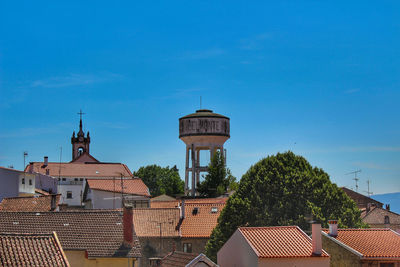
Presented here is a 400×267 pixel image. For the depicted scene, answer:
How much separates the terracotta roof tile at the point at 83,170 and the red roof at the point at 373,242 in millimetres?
65109

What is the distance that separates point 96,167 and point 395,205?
9199cm


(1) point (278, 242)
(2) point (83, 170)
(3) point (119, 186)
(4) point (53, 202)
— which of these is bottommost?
(1) point (278, 242)

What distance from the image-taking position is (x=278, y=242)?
35.1 meters

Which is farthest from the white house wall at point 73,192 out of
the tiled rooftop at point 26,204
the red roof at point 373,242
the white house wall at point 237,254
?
the red roof at point 373,242

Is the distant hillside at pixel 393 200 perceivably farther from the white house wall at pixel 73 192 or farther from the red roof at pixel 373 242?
the red roof at pixel 373 242

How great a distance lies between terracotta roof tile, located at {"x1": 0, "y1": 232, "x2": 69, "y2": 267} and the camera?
78.7ft

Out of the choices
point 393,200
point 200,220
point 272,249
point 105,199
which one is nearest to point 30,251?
point 272,249

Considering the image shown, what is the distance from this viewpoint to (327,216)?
1956 inches

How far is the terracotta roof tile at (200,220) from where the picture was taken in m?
58.2

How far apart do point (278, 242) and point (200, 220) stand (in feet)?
83.0

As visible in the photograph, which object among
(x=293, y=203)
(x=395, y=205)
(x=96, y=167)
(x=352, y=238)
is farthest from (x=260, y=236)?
(x=395, y=205)

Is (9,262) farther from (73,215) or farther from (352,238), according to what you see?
(352,238)

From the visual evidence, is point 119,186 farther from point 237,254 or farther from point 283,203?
point 237,254

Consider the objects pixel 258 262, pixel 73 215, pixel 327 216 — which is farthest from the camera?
pixel 327 216
